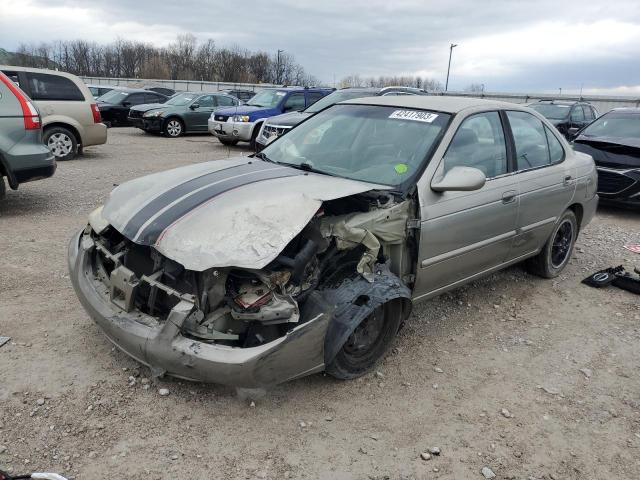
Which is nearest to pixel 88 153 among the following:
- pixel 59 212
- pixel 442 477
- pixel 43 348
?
pixel 59 212

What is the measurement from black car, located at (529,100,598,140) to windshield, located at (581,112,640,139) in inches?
172

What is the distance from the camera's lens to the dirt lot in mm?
2602

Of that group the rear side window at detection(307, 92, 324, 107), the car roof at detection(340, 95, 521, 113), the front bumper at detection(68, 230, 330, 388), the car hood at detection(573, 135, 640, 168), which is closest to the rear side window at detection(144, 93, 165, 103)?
the rear side window at detection(307, 92, 324, 107)

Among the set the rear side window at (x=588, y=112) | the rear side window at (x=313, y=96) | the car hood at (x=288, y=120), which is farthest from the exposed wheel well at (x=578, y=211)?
the rear side window at (x=588, y=112)

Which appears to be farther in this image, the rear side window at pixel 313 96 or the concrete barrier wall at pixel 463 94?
the concrete barrier wall at pixel 463 94

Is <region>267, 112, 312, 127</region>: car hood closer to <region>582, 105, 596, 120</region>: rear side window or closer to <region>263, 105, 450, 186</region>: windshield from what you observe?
<region>263, 105, 450, 186</region>: windshield

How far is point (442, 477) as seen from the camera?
258 cm

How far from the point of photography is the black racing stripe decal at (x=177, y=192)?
304 centimetres

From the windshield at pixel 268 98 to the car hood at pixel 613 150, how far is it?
865 centimetres

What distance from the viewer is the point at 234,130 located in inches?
542

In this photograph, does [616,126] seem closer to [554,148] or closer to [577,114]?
[554,148]

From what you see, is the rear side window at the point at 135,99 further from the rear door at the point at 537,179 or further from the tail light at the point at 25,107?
the rear door at the point at 537,179

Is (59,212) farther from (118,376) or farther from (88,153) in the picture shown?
(88,153)

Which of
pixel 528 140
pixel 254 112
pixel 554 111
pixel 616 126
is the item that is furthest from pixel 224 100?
pixel 528 140
